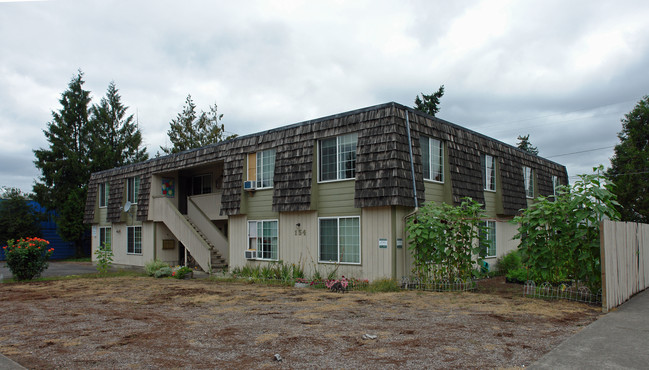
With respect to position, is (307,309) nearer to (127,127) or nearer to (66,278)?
(66,278)

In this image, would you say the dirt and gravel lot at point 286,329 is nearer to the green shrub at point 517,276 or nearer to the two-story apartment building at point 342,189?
the green shrub at point 517,276

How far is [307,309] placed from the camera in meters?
9.46

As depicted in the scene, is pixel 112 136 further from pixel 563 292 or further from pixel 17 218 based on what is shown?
pixel 563 292

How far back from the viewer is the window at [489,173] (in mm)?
17047

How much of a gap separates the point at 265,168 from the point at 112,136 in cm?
2704

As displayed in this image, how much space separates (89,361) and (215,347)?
154cm

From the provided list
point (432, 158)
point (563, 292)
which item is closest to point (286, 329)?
point (563, 292)

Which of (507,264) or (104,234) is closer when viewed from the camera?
(507,264)

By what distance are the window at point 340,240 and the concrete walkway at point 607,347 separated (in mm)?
6788

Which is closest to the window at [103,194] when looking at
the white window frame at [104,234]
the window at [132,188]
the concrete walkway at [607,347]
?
the white window frame at [104,234]

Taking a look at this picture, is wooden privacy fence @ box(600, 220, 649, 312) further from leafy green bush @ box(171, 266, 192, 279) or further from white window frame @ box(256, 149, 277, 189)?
leafy green bush @ box(171, 266, 192, 279)

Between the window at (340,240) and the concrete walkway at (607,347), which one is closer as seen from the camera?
the concrete walkway at (607,347)

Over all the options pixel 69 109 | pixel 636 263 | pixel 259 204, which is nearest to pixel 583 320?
pixel 636 263

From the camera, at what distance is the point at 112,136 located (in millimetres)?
38375
